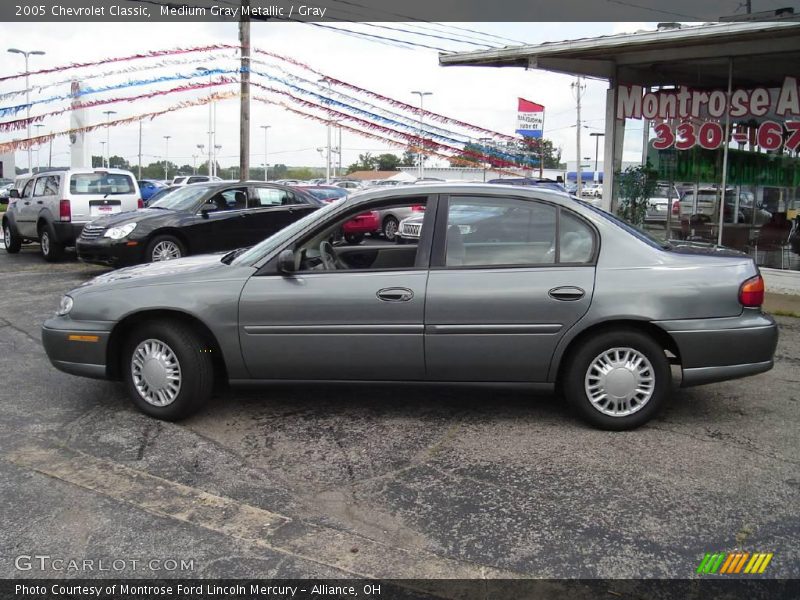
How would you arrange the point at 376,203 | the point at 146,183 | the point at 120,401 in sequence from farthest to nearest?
1. the point at 146,183
2. the point at 120,401
3. the point at 376,203

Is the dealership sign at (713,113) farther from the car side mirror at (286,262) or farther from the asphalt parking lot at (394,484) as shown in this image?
the car side mirror at (286,262)

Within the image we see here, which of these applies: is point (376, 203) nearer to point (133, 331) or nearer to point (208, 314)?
point (208, 314)

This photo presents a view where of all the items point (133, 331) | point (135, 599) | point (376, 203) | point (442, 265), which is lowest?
point (135, 599)

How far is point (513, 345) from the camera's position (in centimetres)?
475

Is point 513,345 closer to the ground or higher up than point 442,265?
closer to the ground

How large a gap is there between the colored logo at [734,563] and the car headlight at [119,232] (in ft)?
31.9

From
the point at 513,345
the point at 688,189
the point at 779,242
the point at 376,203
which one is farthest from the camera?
the point at 688,189

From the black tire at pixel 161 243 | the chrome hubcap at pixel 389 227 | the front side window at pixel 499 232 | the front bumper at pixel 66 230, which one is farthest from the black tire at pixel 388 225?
the front side window at pixel 499 232

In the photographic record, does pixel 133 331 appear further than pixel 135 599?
Yes

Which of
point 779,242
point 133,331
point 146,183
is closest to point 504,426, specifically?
point 133,331

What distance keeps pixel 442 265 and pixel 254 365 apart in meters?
1.36

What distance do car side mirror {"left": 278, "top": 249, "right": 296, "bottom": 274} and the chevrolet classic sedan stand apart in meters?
0.02

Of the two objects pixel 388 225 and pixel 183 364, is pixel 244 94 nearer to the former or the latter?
pixel 388 225

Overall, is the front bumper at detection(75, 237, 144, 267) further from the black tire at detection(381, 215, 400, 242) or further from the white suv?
the black tire at detection(381, 215, 400, 242)
